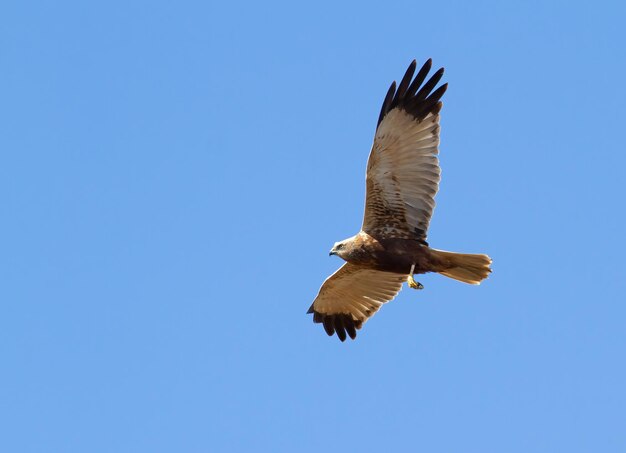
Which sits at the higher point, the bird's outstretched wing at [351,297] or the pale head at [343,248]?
the bird's outstretched wing at [351,297]

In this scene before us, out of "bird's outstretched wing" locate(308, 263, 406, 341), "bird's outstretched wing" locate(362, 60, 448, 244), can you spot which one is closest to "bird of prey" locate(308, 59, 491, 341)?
"bird's outstretched wing" locate(362, 60, 448, 244)

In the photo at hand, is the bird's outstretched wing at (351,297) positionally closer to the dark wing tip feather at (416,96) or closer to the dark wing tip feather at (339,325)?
the dark wing tip feather at (339,325)

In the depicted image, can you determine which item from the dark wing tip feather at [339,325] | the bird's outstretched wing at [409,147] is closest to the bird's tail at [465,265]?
the bird's outstretched wing at [409,147]

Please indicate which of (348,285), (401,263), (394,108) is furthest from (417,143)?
(348,285)

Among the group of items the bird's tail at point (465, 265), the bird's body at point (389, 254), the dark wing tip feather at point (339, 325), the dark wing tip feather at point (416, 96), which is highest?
the dark wing tip feather at point (416, 96)

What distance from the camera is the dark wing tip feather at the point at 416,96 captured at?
45.4 feet

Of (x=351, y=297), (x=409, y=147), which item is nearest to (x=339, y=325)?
(x=351, y=297)

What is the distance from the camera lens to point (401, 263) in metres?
14.1

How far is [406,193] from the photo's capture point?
46.0ft

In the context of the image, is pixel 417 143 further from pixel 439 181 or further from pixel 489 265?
pixel 489 265

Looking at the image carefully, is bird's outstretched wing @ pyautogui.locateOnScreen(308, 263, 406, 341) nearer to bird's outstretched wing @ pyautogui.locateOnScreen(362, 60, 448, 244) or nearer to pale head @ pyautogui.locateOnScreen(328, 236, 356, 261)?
pale head @ pyautogui.locateOnScreen(328, 236, 356, 261)

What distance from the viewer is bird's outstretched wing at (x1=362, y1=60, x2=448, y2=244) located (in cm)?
1380

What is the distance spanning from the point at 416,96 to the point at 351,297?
357 cm

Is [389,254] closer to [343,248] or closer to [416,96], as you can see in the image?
[343,248]
